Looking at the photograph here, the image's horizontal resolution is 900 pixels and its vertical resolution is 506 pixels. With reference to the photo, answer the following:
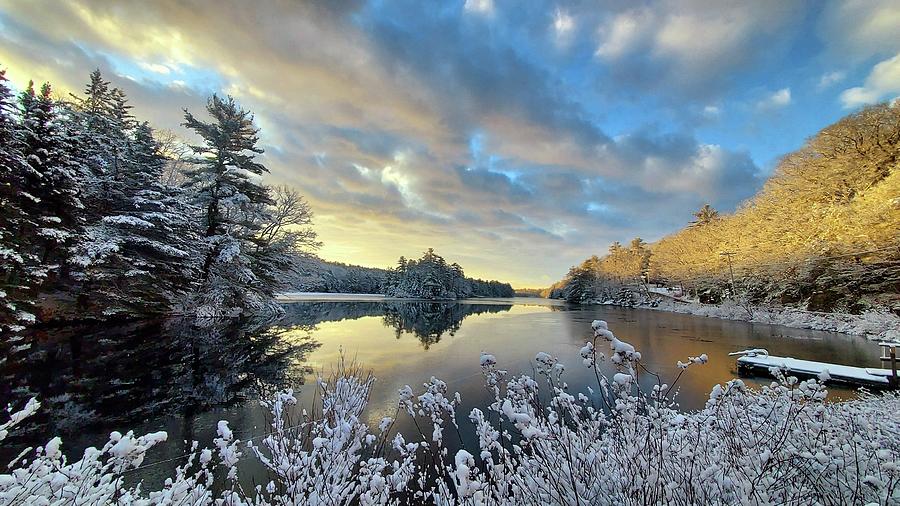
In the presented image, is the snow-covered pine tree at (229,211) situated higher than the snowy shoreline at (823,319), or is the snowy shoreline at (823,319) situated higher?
the snow-covered pine tree at (229,211)

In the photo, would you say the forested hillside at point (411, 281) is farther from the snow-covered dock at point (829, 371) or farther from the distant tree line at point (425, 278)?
the snow-covered dock at point (829, 371)

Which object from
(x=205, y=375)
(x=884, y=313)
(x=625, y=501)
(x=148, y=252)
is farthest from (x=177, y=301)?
(x=884, y=313)

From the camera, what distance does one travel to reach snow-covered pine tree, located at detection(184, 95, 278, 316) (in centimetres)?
1808

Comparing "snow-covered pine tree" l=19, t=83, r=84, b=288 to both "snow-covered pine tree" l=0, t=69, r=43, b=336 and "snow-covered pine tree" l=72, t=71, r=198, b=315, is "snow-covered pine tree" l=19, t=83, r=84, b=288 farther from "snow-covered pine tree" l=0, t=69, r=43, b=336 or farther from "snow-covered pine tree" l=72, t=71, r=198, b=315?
"snow-covered pine tree" l=72, t=71, r=198, b=315

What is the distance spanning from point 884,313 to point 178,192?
3508 centimetres

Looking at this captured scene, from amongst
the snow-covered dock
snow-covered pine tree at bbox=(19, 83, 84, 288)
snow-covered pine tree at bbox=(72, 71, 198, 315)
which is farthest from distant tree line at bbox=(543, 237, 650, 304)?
snow-covered pine tree at bbox=(19, 83, 84, 288)

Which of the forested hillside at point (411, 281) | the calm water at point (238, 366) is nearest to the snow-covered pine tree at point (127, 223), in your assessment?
the calm water at point (238, 366)

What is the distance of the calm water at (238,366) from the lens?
18.4 ft

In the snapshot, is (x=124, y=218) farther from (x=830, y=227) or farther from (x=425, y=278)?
(x=425, y=278)

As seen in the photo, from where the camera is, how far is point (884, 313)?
15.9m

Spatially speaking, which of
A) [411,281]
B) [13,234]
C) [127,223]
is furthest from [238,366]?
[411,281]

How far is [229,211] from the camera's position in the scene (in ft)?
63.2

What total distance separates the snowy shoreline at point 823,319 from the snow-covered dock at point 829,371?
8.14 metres

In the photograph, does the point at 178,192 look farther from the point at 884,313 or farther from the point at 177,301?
the point at 884,313
